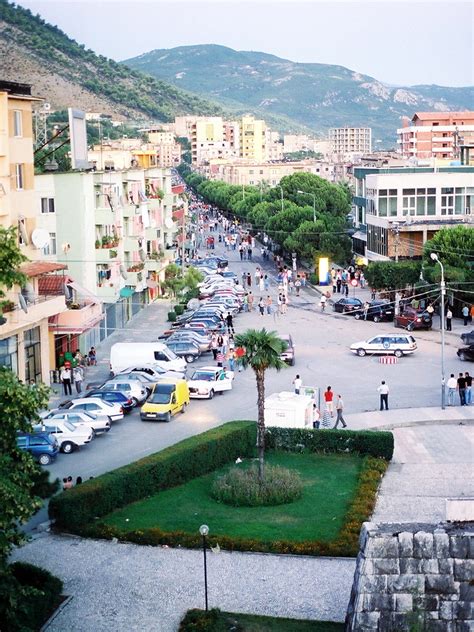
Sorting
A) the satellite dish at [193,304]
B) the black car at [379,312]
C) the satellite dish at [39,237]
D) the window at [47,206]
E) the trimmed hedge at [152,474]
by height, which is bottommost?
the satellite dish at [193,304]

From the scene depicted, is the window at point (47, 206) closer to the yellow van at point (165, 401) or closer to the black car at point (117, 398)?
the black car at point (117, 398)

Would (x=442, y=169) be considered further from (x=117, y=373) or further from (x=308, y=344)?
(x=117, y=373)

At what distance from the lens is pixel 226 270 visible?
85.4 m

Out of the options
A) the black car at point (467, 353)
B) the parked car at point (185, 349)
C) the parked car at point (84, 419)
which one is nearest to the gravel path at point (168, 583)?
the parked car at point (84, 419)

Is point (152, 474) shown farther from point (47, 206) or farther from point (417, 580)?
point (47, 206)

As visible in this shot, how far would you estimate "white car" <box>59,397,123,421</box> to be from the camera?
1395 inches

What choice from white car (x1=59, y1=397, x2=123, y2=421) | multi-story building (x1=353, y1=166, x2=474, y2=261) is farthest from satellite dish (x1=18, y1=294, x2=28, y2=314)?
multi-story building (x1=353, y1=166, x2=474, y2=261)

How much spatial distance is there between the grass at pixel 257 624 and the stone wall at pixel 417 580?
83.1 inches

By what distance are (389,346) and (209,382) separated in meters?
10.4

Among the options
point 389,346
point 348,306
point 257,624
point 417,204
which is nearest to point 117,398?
point 389,346

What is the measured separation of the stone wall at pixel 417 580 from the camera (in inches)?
671

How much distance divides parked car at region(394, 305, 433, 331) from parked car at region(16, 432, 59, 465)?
2652cm

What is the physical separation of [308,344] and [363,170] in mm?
34621

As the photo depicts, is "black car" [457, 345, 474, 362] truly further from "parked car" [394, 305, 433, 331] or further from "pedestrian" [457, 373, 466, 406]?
"parked car" [394, 305, 433, 331]
